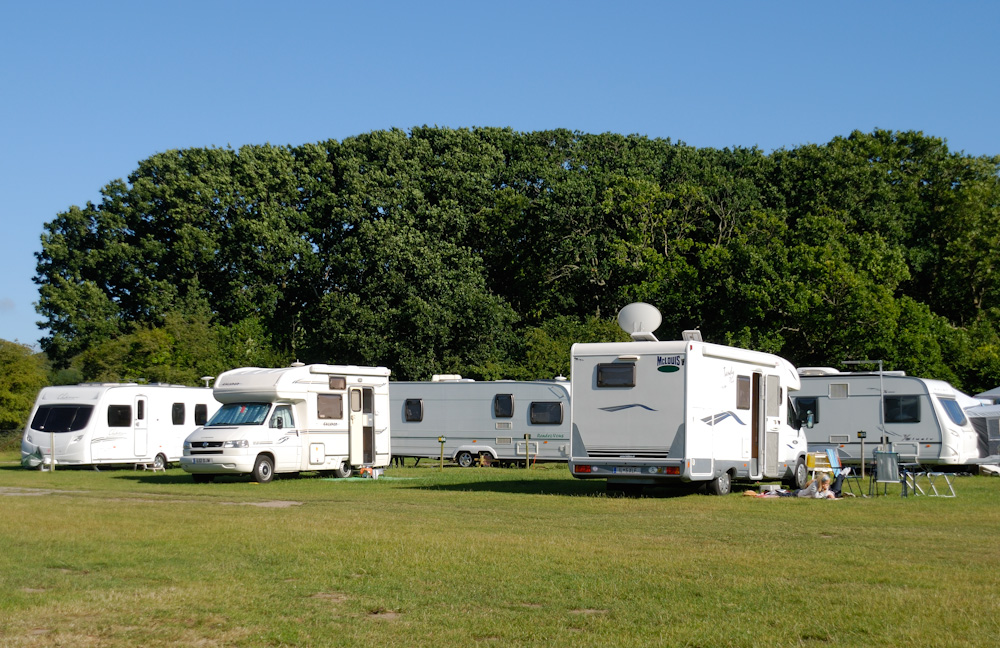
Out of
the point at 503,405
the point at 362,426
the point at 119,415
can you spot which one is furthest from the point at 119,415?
the point at 503,405

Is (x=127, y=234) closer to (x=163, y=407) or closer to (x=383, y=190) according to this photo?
(x=383, y=190)

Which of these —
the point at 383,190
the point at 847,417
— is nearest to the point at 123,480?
the point at 847,417

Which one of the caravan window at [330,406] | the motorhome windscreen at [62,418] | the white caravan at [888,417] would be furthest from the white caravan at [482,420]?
the motorhome windscreen at [62,418]

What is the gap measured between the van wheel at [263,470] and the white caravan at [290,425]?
0.02 metres

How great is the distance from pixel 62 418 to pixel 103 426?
1.12 m

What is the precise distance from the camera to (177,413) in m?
30.6

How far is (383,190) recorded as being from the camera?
48094 millimetres

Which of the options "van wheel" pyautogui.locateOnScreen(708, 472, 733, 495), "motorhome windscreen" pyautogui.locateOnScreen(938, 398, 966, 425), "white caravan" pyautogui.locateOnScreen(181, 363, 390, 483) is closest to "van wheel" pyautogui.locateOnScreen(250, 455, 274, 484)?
"white caravan" pyautogui.locateOnScreen(181, 363, 390, 483)

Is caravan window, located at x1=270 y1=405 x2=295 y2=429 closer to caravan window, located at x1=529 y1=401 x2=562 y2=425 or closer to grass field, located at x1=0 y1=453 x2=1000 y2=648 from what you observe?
grass field, located at x1=0 y1=453 x2=1000 y2=648

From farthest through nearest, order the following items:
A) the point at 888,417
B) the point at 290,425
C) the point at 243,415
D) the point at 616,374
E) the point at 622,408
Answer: the point at 888,417
the point at 290,425
the point at 243,415
the point at 616,374
the point at 622,408

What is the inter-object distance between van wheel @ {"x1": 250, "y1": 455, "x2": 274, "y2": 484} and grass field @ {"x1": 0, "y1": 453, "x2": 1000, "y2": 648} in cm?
599

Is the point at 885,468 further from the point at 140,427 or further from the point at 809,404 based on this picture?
the point at 140,427

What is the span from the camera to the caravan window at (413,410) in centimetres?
3241

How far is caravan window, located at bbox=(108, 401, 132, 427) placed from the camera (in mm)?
28953
